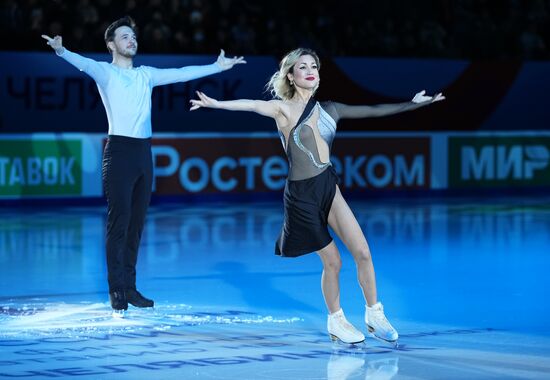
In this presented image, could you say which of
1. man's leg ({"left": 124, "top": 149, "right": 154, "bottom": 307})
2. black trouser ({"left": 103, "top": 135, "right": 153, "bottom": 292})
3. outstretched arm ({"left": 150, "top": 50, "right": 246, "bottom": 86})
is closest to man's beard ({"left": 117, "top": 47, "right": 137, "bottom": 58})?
outstretched arm ({"left": 150, "top": 50, "right": 246, "bottom": 86})

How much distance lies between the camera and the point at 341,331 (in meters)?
7.64

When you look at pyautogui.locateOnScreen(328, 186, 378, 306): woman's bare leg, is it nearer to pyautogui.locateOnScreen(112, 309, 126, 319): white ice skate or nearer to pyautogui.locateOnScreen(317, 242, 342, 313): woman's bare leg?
pyautogui.locateOnScreen(317, 242, 342, 313): woman's bare leg

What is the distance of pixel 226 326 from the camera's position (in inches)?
330

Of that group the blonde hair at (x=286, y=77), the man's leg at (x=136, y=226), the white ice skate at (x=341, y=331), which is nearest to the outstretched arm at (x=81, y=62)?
the man's leg at (x=136, y=226)

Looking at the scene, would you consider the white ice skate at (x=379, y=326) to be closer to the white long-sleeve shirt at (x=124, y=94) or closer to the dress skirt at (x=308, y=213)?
the dress skirt at (x=308, y=213)

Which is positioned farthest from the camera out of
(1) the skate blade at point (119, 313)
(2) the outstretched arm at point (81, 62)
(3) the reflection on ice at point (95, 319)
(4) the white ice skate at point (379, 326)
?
(2) the outstretched arm at point (81, 62)

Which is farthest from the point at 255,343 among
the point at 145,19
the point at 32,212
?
the point at 145,19

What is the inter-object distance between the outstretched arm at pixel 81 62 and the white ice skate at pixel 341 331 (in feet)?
8.90

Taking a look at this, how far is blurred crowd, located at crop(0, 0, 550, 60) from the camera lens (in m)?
20.2

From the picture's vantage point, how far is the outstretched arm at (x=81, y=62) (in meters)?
9.02

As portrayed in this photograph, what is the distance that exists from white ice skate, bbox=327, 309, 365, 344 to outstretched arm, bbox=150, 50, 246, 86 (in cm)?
237

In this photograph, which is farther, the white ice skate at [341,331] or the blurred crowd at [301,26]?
the blurred crowd at [301,26]

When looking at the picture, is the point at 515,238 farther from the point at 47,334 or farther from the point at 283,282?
the point at 47,334

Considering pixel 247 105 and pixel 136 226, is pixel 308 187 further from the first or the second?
pixel 136 226
